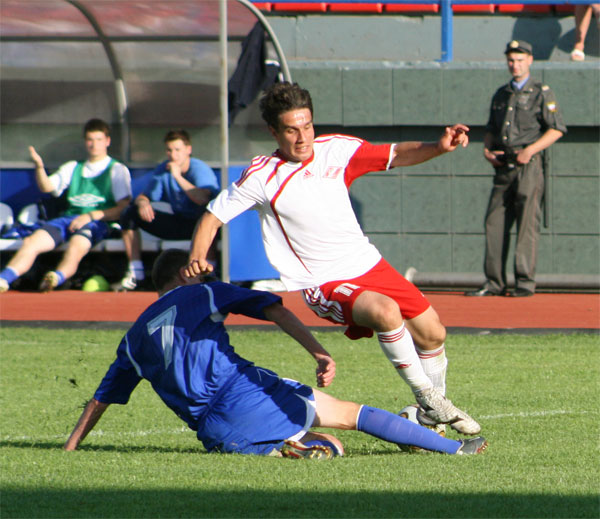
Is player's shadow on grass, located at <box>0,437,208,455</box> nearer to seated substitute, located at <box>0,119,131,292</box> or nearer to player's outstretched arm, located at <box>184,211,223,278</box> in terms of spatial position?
player's outstretched arm, located at <box>184,211,223,278</box>

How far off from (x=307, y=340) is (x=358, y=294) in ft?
2.66

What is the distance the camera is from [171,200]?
1345 centimetres

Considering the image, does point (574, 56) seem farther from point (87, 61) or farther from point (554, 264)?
point (87, 61)

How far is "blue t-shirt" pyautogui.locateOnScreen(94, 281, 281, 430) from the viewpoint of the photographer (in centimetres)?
549

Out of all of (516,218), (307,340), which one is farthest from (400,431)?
(516,218)

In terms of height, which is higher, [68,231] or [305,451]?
[305,451]

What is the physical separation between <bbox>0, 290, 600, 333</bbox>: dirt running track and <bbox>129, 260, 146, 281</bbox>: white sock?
0.22m

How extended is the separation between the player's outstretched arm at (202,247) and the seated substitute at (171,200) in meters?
7.08

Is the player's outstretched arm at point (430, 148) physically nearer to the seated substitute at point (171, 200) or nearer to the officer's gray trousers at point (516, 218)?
the officer's gray trousers at point (516, 218)

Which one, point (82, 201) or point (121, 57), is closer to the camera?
point (82, 201)

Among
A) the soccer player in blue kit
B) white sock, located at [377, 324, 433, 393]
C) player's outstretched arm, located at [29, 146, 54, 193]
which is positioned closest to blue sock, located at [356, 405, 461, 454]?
the soccer player in blue kit

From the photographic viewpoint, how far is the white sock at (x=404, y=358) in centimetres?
590

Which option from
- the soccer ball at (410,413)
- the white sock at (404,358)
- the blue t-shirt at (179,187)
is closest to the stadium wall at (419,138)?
the blue t-shirt at (179,187)

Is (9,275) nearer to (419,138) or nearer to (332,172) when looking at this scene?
(419,138)
